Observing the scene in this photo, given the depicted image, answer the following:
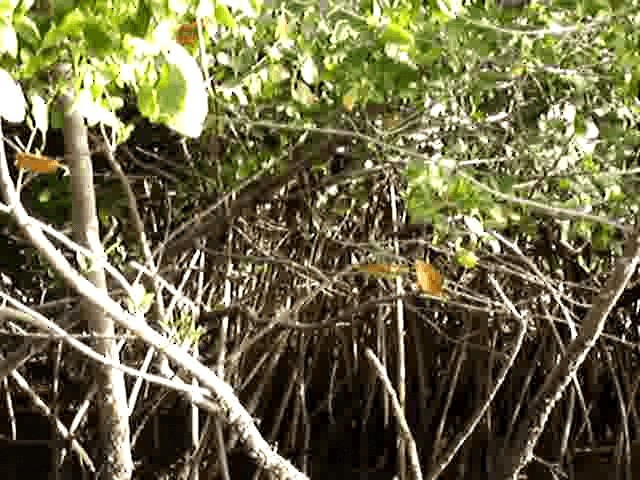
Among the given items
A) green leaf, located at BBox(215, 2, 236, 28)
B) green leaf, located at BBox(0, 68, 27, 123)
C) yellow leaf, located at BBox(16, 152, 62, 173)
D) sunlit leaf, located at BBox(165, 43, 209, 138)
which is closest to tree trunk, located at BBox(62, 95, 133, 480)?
yellow leaf, located at BBox(16, 152, 62, 173)

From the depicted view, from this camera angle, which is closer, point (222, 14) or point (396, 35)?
point (222, 14)

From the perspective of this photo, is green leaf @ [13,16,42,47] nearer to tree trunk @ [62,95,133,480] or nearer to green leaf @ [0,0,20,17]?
green leaf @ [0,0,20,17]

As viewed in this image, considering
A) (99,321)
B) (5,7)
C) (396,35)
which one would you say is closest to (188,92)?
(5,7)

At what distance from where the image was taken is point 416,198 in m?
2.46

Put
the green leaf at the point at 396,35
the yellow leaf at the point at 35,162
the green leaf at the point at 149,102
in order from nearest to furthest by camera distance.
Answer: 1. the green leaf at the point at 149,102
2. the yellow leaf at the point at 35,162
3. the green leaf at the point at 396,35

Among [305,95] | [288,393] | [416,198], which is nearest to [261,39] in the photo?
[305,95]

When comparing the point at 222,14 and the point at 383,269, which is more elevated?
the point at 222,14

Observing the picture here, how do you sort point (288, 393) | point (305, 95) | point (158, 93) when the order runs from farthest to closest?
point (288, 393) < point (305, 95) < point (158, 93)

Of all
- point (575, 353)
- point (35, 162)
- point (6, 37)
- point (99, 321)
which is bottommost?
point (575, 353)

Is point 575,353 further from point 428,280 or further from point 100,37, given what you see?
point 100,37

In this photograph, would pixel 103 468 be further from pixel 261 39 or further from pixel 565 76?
pixel 565 76

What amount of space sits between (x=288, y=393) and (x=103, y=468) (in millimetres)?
1212

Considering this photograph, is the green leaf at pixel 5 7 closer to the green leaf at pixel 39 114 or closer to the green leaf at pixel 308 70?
the green leaf at pixel 39 114

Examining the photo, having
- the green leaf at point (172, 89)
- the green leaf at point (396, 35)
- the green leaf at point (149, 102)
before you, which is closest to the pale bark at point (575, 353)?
the green leaf at point (396, 35)
